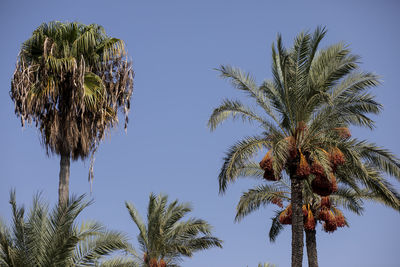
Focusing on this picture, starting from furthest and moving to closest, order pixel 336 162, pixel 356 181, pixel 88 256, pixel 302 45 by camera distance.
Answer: pixel 356 181 < pixel 302 45 < pixel 336 162 < pixel 88 256

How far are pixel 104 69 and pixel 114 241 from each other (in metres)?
6.54

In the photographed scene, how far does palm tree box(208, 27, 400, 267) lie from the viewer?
16.5 metres

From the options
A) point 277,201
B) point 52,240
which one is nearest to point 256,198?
point 277,201

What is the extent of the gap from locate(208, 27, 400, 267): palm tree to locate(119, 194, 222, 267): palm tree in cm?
657

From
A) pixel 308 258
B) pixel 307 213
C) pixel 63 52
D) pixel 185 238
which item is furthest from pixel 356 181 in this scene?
pixel 63 52

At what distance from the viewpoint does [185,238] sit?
23.6 m

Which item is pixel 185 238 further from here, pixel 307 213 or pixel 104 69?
pixel 104 69

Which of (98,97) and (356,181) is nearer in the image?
(98,97)

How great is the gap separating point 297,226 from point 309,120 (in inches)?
136

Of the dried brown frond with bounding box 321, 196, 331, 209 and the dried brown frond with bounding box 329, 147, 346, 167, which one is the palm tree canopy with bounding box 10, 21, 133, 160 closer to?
the dried brown frond with bounding box 329, 147, 346, 167

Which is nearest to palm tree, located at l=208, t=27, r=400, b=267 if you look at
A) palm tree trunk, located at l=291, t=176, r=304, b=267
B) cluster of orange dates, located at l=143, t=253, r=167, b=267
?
palm tree trunk, located at l=291, t=176, r=304, b=267

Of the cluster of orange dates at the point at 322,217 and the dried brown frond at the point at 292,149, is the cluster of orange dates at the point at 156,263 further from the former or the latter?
the dried brown frond at the point at 292,149

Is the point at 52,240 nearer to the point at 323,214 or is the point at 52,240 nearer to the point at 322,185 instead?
the point at 322,185

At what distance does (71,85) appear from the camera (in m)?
16.7
